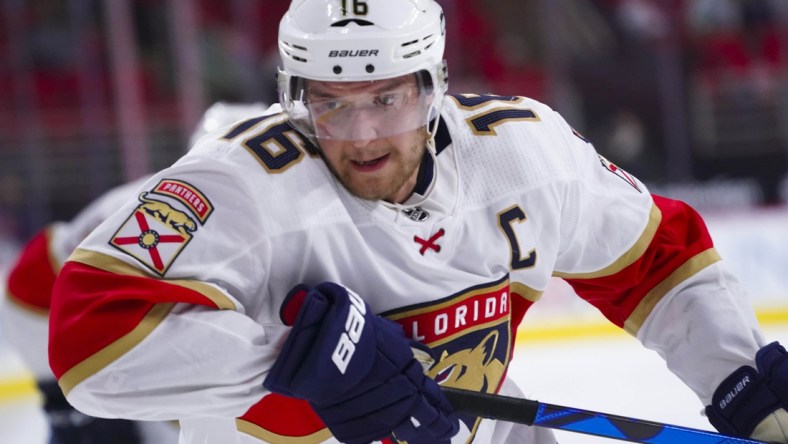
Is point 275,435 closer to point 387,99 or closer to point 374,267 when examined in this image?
point 374,267

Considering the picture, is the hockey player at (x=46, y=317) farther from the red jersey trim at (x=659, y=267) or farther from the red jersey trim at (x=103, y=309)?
the red jersey trim at (x=103, y=309)

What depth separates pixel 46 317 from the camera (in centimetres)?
323

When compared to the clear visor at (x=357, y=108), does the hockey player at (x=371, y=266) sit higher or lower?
lower

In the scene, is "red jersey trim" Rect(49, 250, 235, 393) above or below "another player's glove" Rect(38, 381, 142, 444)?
above

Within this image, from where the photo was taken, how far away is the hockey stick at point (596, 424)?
1744 millimetres

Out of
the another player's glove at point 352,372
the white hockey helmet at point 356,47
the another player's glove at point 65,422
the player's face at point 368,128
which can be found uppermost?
the white hockey helmet at point 356,47

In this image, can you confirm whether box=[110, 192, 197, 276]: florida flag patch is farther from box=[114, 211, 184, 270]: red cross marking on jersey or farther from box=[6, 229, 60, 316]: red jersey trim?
box=[6, 229, 60, 316]: red jersey trim

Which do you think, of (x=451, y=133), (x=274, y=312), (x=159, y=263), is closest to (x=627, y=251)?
(x=451, y=133)

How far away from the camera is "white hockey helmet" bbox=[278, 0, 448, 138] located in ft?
5.66

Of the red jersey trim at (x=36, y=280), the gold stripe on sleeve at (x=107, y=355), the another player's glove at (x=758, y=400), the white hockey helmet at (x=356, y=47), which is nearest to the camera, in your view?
the gold stripe on sleeve at (x=107, y=355)

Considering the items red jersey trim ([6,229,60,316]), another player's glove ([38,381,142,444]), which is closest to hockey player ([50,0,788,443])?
another player's glove ([38,381,142,444])

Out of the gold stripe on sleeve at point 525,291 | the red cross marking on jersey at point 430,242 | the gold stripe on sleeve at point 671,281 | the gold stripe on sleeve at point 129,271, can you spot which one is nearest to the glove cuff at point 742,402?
the gold stripe on sleeve at point 671,281

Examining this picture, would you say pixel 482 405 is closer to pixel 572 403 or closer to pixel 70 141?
pixel 572 403

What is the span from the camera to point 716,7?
5469 mm
